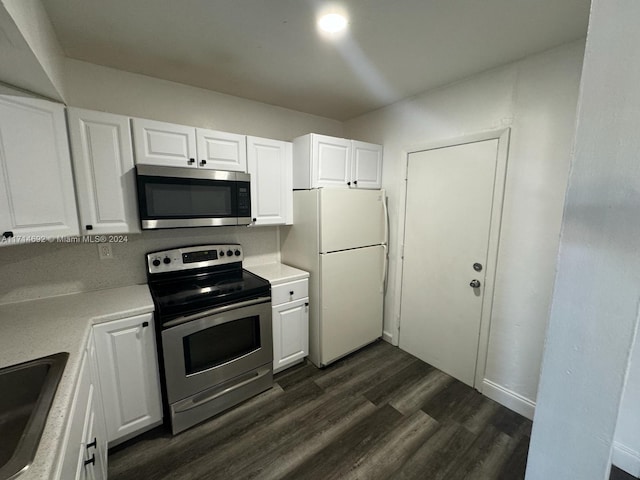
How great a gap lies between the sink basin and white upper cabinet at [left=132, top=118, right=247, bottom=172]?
129cm

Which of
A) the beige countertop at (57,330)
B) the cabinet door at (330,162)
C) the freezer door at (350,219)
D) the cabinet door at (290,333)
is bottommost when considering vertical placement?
the cabinet door at (290,333)

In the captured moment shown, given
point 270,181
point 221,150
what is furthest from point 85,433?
point 270,181

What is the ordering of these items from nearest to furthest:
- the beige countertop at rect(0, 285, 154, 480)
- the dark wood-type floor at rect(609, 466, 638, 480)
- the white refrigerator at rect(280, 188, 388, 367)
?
the beige countertop at rect(0, 285, 154, 480)
the dark wood-type floor at rect(609, 466, 638, 480)
the white refrigerator at rect(280, 188, 388, 367)

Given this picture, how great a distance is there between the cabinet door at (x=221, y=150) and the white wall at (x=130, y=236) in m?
0.37

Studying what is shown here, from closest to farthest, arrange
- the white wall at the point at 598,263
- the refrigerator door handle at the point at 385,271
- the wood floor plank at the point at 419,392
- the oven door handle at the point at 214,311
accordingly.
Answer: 1. the white wall at the point at 598,263
2. the oven door handle at the point at 214,311
3. the wood floor plank at the point at 419,392
4. the refrigerator door handle at the point at 385,271

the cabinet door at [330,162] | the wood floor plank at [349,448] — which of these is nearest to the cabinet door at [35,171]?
the cabinet door at [330,162]

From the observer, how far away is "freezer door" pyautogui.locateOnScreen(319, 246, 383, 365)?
2480 millimetres

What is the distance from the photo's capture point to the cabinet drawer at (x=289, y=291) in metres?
2.28

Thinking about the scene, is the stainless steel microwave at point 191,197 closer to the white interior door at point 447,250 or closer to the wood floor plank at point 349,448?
the white interior door at point 447,250

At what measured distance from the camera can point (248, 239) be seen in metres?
2.69

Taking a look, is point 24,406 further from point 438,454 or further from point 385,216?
point 385,216

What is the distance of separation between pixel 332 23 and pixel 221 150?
3.83ft

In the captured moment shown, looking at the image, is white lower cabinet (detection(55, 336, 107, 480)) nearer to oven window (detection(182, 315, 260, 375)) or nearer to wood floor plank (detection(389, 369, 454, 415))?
oven window (detection(182, 315, 260, 375))

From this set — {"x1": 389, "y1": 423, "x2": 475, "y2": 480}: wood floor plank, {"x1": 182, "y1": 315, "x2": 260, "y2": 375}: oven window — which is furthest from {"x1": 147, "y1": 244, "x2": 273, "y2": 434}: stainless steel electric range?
{"x1": 389, "y1": 423, "x2": 475, "y2": 480}: wood floor plank
